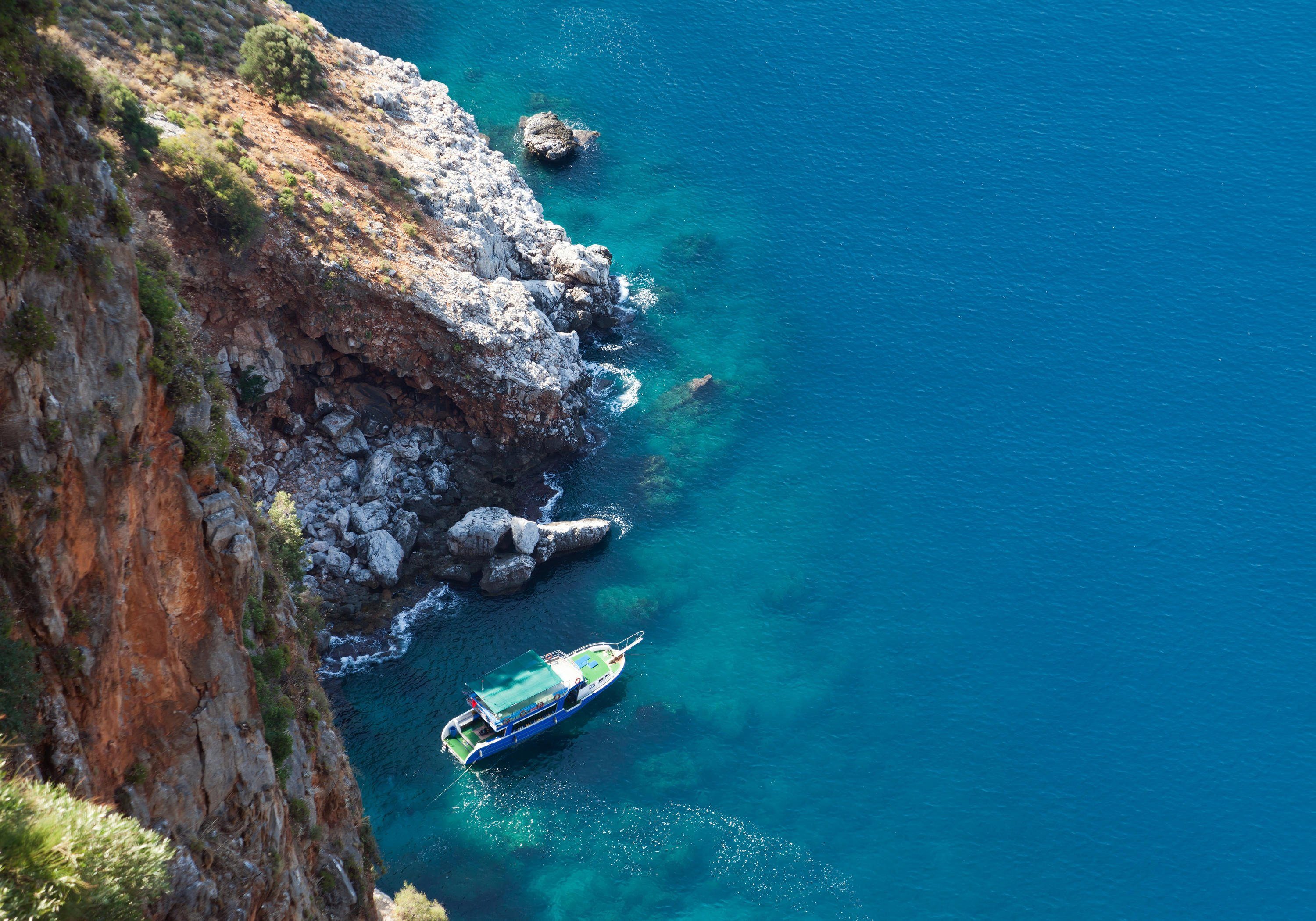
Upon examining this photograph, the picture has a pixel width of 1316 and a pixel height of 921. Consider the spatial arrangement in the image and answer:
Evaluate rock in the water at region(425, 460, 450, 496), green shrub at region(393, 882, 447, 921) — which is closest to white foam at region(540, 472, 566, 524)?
rock in the water at region(425, 460, 450, 496)

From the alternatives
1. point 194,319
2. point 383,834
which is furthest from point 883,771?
point 194,319

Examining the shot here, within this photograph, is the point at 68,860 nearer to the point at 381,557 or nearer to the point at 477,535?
the point at 381,557

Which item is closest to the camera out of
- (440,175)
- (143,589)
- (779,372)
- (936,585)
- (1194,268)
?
(143,589)

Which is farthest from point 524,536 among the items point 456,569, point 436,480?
point 436,480

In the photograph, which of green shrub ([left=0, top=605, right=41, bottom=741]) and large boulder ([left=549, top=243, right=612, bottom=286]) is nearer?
green shrub ([left=0, top=605, right=41, bottom=741])

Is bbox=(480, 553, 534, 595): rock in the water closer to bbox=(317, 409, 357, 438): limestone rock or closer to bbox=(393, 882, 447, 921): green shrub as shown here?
bbox=(317, 409, 357, 438): limestone rock

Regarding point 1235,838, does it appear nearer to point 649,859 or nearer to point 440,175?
point 649,859
